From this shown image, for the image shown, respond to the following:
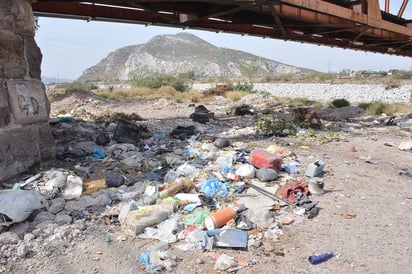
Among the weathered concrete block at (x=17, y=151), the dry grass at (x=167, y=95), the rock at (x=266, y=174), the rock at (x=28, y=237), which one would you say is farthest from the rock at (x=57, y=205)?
the dry grass at (x=167, y=95)

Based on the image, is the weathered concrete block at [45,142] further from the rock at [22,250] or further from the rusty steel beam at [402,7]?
the rusty steel beam at [402,7]

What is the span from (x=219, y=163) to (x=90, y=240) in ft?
8.42

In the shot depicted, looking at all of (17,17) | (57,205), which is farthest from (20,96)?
(57,205)

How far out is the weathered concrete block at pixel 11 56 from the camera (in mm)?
3830

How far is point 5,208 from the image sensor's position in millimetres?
3059

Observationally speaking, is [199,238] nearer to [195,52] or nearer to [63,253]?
[63,253]

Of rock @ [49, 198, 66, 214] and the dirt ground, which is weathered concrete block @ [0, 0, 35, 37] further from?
rock @ [49, 198, 66, 214]

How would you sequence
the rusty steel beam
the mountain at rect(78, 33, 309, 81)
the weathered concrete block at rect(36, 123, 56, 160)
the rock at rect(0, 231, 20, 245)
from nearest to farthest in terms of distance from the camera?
the rock at rect(0, 231, 20, 245) → the weathered concrete block at rect(36, 123, 56, 160) → the rusty steel beam → the mountain at rect(78, 33, 309, 81)

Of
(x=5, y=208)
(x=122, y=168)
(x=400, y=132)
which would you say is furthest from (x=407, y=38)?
(x=5, y=208)

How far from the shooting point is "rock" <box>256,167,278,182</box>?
4562 mm

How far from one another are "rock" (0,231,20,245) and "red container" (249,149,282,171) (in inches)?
125

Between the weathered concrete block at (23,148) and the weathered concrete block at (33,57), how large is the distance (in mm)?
688

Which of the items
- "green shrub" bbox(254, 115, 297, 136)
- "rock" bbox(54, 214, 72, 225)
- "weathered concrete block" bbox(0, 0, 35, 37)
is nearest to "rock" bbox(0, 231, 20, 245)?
"rock" bbox(54, 214, 72, 225)

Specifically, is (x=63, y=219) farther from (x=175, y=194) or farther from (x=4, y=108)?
(x=4, y=108)
